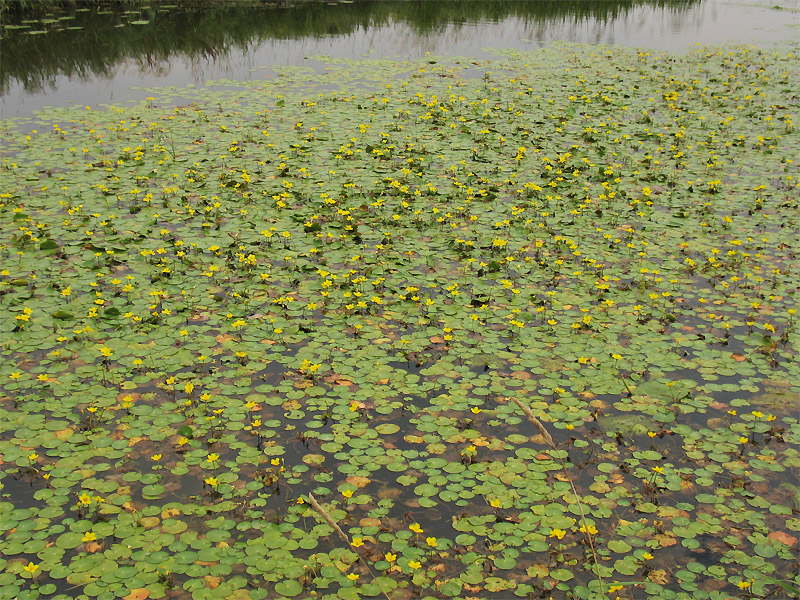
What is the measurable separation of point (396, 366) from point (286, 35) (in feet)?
36.6

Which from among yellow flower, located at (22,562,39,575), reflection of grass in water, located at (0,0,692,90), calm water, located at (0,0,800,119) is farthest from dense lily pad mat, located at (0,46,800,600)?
reflection of grass in water, located at (0,0,692,90)

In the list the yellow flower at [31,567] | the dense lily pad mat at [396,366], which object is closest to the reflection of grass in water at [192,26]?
the dense lily pad mat at [396,366]

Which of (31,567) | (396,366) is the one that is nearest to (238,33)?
(396,366)

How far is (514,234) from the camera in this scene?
19.6 ft

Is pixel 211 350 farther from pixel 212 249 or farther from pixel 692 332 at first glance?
pixel 692 332

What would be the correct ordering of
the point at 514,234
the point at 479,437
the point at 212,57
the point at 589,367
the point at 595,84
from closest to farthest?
the point at 479,437 → the point at 589,367 → the point at 514,234 → the point at 595,84 → the point at 212,57

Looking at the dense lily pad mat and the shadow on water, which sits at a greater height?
the shadow on water

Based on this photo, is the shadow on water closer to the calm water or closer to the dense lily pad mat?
the calm water

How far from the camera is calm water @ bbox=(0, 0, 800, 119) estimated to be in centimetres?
1077

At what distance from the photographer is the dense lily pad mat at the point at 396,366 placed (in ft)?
10.0

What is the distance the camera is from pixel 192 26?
13.7m

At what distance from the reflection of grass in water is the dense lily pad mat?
360cm

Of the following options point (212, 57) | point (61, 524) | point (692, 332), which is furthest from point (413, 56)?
point (61, 524)

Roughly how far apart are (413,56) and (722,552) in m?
11.3
